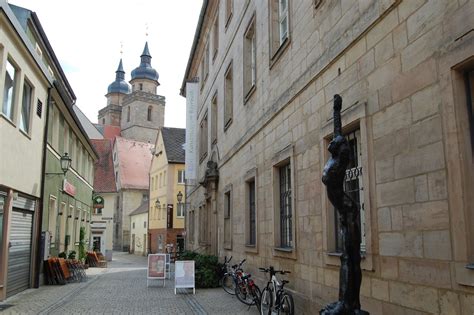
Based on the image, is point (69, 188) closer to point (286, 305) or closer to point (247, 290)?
point (247, 290)

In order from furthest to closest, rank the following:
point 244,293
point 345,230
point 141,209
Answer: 1. point 141,209
2. point 244,293
3. point 345,230

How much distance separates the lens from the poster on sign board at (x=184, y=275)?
→ 14.0 m

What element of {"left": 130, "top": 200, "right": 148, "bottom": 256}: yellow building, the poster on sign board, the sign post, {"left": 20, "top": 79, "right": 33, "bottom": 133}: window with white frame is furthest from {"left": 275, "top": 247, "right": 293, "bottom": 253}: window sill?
{"left": 130, "top": 200, "right": 148, "bottom": 256}: yellow building

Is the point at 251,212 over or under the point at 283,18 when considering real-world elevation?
under

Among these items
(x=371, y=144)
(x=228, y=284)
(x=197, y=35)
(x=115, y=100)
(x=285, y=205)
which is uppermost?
(x=115, y=100)

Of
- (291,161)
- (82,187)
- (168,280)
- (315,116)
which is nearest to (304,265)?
(291,161)

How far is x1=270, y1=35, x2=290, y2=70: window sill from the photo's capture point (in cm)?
988

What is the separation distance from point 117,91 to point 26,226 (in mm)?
90919

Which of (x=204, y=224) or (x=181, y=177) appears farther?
(x=181, y=177)

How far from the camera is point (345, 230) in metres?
3.88

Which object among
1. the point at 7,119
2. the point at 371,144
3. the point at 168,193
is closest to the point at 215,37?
the point at 7,119

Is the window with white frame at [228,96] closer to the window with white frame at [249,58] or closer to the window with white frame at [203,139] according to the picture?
the window with white frame at [249,58]

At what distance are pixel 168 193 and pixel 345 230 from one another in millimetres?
40419

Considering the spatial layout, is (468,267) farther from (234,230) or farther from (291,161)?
(234,230)
